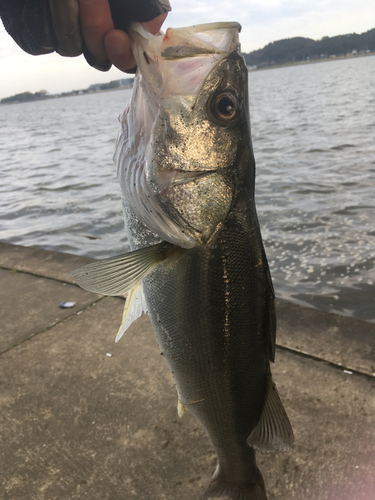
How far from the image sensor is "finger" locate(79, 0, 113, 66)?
4.83 feet

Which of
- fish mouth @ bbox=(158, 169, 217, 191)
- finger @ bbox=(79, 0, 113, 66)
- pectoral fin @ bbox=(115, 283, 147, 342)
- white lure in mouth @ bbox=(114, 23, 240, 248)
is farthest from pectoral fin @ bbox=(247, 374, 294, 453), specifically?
finger @ bbox=(79, 0, 113, 66)

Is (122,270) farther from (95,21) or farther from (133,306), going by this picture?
(95,21)

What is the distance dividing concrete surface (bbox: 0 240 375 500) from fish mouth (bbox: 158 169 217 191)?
1.66 meters

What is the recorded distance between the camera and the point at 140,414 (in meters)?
2.70

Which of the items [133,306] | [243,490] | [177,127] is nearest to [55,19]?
[177,127]

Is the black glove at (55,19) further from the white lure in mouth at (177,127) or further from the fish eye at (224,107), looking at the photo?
the fish eye at (224,107)

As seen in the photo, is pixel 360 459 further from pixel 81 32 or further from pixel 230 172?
pixel 81 32

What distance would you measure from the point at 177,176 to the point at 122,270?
390 millimetres

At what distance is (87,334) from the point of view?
141 inches

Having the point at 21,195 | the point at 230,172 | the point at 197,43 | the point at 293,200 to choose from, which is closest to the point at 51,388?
the point at 230,172

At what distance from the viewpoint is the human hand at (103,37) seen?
148 cm

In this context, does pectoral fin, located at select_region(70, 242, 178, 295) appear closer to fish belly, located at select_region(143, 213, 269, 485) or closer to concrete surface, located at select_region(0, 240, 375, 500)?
fish belly, located at select_region(143, 213, 269, 485)

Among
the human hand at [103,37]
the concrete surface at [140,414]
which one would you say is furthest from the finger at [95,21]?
the concrete surface at [140,414]

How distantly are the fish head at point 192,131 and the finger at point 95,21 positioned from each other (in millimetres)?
108
